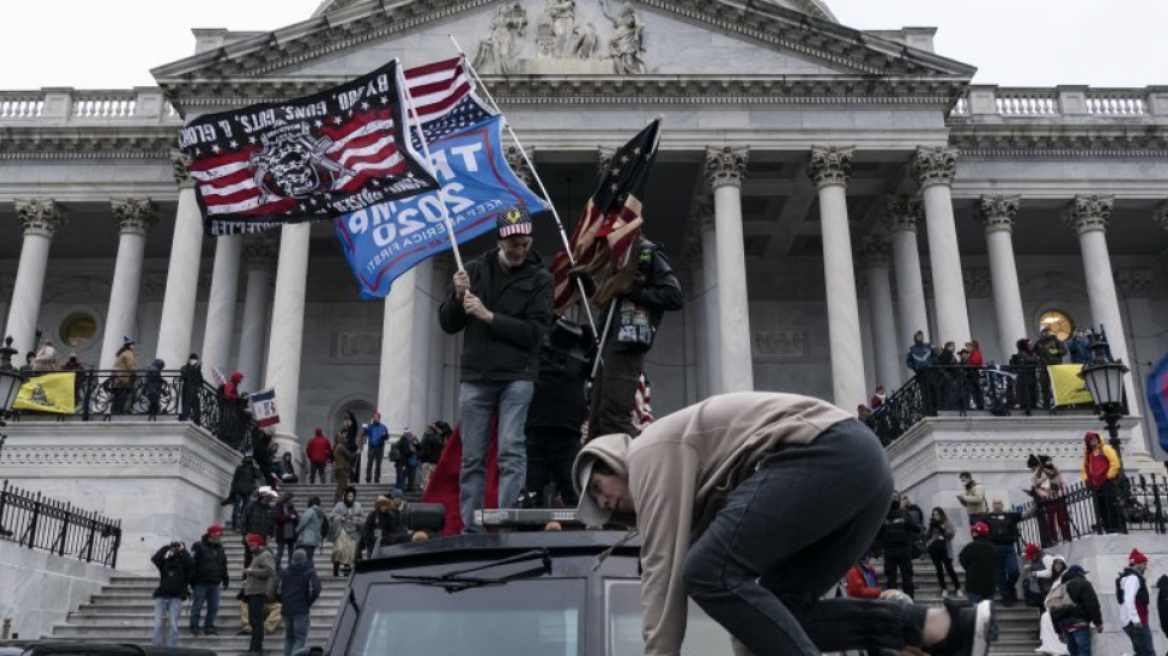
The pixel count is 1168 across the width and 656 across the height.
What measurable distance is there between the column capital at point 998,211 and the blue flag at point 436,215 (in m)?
26.2

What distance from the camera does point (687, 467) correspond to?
3123 mm

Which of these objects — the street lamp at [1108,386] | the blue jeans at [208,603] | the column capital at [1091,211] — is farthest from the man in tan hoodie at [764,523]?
the column capital at [1091,211]

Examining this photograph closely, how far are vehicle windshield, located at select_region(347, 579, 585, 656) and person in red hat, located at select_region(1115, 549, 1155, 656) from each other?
13.0 metres

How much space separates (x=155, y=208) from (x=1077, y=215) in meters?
30.5

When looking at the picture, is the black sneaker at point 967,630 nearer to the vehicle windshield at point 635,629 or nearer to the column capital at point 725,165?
the vehicle windshield at point 635,629

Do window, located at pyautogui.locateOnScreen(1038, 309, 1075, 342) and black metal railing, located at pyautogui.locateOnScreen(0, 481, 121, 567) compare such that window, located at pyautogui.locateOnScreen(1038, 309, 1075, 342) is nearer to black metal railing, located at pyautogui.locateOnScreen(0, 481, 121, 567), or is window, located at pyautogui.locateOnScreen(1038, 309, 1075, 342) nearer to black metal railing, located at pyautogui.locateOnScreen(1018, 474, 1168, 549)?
black metal railing, located at pyautogui.locateOnScreen(1018, 474, 1168, 549)

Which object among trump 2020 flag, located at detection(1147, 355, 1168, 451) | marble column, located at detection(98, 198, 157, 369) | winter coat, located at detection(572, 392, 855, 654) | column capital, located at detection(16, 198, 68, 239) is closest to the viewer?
winter coat, located at detection(572, 392, 855, 654)

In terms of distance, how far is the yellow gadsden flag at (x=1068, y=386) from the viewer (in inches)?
957

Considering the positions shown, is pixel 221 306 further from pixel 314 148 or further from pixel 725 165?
pixel 314 148

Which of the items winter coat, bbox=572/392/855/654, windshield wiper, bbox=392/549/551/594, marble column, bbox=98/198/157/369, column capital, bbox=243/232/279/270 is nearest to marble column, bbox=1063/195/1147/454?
column capital, bbox=243/232/279/270

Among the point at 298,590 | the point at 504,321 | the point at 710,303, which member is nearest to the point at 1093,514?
the point at 298,590

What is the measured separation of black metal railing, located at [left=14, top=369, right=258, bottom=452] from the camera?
78.6 feet

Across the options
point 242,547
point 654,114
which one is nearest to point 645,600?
point 242,547

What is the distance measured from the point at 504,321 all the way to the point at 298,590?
934 cm
